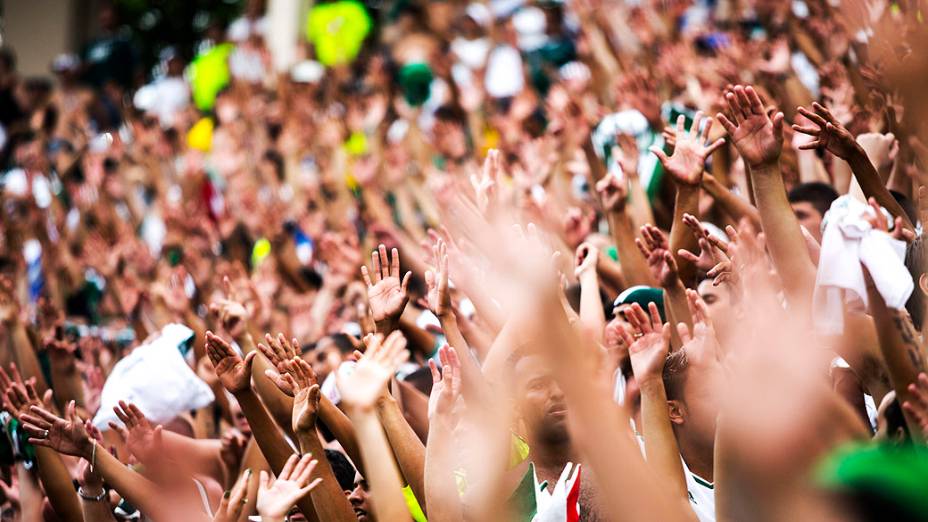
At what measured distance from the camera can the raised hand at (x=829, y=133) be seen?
290cm

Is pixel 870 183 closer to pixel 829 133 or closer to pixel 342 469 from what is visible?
pixel 829 133

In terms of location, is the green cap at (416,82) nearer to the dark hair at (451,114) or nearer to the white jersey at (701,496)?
the dark hair at (451,114)

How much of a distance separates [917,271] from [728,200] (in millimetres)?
1273

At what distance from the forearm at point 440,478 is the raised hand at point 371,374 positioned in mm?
173

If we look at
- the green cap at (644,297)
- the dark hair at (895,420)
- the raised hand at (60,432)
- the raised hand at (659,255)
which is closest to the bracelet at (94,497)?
the raised hand at (60,432)

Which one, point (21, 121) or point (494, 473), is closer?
point (494, 473)

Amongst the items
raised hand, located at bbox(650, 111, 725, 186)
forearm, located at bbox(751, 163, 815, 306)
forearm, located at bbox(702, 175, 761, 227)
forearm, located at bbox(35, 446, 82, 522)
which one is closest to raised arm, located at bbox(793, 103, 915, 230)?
forearm, located at bbox(751, 163, 815, 306)

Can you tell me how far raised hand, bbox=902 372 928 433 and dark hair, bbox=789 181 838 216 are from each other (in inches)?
71.6

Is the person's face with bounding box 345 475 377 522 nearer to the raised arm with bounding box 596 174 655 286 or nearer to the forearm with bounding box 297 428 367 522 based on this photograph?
the forearm with bounding box 297 428 367 522

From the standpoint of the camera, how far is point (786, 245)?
9.42 feet

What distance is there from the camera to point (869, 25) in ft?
13.1

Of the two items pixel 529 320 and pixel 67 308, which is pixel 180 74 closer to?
pixel 67 308

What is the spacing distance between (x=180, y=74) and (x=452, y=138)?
14.8ft

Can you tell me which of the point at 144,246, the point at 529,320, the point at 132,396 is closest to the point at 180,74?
the point at 144,246
